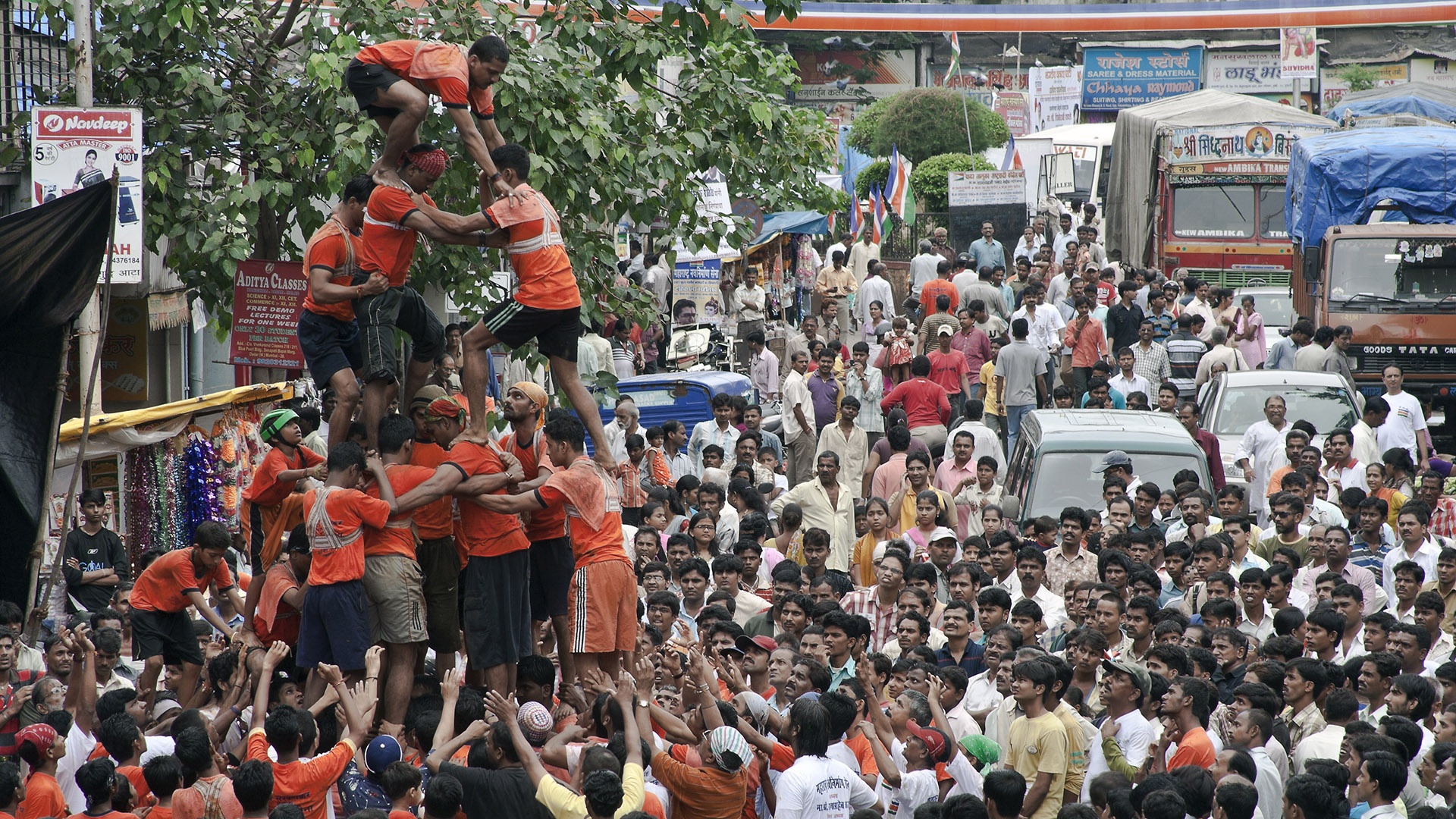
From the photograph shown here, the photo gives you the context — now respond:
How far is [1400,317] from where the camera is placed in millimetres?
18922

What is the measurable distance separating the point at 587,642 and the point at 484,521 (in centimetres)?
80

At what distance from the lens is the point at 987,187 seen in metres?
32.2

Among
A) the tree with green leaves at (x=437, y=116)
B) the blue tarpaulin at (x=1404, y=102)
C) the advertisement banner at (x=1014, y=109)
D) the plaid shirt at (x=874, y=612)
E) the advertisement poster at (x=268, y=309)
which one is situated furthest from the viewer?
the advertisement banner at (x=1014, y=109)

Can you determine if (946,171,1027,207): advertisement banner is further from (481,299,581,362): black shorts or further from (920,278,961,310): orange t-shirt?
(481,299,581,362): black shorts

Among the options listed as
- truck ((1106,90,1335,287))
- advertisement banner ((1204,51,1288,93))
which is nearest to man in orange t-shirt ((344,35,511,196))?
truck ((1106,90,1335,287))

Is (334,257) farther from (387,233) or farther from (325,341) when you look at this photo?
(325,341)

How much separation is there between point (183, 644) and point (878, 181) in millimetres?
30210

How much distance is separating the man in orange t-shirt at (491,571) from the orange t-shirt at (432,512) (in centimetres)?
11

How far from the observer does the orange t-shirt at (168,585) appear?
9.51 meters

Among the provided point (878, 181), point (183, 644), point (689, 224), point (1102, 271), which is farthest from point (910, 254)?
point (183, 644)

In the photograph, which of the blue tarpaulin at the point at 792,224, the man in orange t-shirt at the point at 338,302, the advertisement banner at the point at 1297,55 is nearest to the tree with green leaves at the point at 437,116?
the man in orange t-shirt at the point at 338,302

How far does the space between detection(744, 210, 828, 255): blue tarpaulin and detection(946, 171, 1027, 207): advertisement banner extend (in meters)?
4.03

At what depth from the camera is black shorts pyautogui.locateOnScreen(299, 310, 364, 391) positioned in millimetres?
8195

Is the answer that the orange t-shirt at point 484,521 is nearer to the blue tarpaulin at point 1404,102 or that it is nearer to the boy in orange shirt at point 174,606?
the boy in orange shirt at point 174,606
